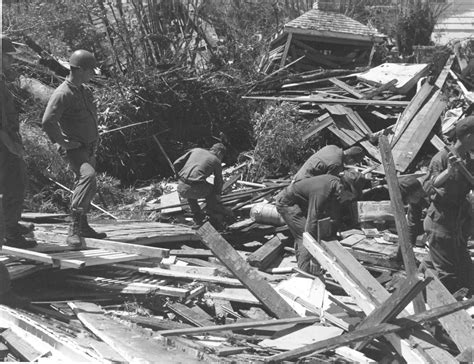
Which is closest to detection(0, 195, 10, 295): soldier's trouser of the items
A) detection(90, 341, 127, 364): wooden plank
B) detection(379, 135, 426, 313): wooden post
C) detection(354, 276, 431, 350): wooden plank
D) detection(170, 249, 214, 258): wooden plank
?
detection(90, 341, 127, 364): wooden plank

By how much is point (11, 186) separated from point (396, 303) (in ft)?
12.1

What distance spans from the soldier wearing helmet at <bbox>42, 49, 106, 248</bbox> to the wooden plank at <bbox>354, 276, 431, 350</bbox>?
2984mm

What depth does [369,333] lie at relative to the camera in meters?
4.11

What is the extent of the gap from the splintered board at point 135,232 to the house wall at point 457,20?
1561cm

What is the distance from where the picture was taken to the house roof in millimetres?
14492

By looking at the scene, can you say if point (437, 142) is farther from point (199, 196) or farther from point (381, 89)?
point (199, 196)

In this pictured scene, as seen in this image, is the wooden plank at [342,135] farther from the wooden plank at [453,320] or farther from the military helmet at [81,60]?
the wooden plank at [453,320]

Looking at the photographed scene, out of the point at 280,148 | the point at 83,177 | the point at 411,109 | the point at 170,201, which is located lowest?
the point at 170,201

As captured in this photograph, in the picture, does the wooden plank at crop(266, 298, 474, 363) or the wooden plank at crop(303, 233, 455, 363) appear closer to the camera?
the wooden plank at crop(266, 298, 474, 363)

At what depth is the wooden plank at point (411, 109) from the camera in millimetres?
10430

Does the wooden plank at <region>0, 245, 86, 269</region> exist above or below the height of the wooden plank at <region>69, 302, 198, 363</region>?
above

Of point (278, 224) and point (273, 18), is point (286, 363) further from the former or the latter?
point (273, 18)

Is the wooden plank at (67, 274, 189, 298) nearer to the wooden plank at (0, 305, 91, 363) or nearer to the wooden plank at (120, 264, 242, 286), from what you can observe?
the wooden plank at (120, 264, 242, 286)

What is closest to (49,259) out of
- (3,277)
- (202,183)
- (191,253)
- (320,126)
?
(3,277)
